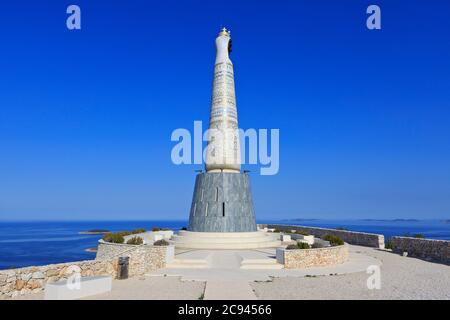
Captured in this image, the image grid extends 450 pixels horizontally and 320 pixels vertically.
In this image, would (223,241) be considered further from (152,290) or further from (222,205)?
(152,290)

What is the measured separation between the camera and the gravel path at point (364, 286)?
1005 cm

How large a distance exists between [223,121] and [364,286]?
13952 millimetres

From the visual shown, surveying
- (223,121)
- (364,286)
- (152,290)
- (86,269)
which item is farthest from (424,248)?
(86,269)

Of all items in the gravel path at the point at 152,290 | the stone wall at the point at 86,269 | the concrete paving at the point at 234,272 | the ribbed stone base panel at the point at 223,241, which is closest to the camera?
the stone wall at the point at 86,269

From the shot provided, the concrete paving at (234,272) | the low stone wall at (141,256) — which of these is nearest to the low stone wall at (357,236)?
the concrete paving at (234,272)

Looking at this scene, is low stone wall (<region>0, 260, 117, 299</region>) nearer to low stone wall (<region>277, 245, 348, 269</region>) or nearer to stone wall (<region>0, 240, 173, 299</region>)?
stone wall (<region>0, 240, 173, 299</region>)

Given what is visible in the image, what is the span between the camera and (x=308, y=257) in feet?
49.3

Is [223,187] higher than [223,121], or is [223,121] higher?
[223,121]

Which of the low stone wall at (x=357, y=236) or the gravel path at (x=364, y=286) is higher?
the gravel path at (x=364, y=286)

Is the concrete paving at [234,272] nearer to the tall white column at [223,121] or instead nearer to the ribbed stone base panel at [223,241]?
the ribbed stone base panel at [223,241]

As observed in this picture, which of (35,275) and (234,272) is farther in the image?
(234,272)

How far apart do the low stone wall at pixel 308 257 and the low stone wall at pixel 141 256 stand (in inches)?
201

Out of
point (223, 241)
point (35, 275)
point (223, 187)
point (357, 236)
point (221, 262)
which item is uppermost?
point (223, 187)
